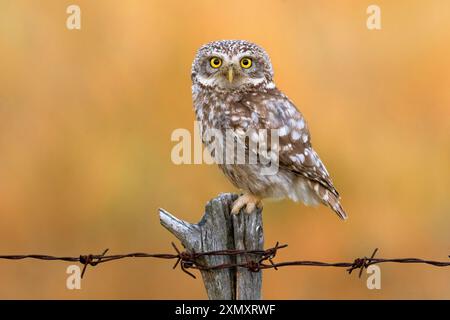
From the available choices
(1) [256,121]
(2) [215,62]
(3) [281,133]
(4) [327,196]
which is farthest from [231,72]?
(4) [327,196]

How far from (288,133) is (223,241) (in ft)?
3.22

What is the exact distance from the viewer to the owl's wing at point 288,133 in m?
4.52

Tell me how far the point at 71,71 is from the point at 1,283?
6.06 ft


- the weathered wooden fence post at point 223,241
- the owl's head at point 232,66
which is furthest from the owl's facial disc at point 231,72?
the weathered wooden fence post at point 223,241

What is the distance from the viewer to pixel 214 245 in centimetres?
378

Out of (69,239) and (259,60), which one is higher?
(259,60)

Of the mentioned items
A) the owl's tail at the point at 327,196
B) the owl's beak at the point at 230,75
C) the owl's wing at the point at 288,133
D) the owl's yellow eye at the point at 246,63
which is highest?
the owl's yellow eye at the point at 246,63

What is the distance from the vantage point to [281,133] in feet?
14.9

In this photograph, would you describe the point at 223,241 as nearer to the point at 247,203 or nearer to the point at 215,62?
the point at 247,203

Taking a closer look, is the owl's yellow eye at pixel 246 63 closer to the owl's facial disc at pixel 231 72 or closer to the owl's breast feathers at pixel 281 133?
the owl's facial disc at pixel 231 72

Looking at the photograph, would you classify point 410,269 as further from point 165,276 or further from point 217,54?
point 217,54

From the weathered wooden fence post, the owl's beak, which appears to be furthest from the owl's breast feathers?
the weathered wooden fence post

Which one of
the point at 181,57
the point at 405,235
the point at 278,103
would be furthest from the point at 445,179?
the point at 278,103

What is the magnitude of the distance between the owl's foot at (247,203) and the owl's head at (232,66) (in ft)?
2.26
